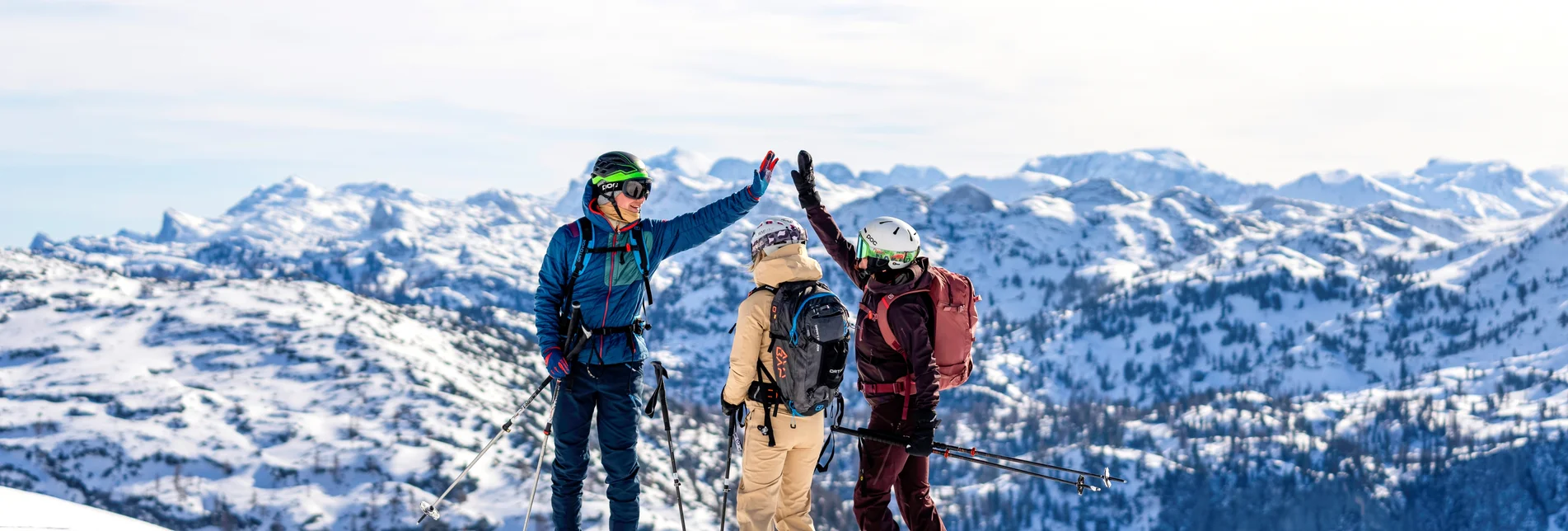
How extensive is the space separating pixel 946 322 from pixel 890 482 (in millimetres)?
2351

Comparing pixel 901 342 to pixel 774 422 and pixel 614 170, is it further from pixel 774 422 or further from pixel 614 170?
pixel 614 170

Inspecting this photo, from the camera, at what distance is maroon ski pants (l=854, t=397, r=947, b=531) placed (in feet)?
47.4

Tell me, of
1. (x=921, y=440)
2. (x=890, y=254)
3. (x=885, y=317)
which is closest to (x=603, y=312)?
(x=885, y=317)

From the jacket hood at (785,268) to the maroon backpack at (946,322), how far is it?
1408mm

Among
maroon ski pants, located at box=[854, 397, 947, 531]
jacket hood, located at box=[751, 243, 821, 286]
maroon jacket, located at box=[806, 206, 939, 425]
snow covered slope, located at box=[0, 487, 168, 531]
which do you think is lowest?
snow covered slope, located at box=[0, 487, 168, 531]

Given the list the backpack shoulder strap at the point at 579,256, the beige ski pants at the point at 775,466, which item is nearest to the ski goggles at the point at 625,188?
the backpack shoulder strap at the point at 579,256

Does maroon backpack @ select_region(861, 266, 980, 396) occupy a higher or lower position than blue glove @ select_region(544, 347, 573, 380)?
higher

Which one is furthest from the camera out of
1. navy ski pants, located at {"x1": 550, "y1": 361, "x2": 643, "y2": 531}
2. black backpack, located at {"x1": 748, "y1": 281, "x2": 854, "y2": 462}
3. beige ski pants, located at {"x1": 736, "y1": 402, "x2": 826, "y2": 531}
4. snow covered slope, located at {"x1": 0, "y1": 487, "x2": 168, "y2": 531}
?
navy ski pants, located at {"x1": 550, "y1": 361, "x2": 643, "y2": 531}

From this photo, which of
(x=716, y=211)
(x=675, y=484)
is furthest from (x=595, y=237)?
(x=675, y=484)

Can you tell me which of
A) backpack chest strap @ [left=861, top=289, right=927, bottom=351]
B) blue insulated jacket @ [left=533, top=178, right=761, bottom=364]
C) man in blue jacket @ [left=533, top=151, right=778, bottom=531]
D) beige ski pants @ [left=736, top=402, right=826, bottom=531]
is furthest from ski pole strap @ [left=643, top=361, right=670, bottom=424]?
backpack chest strap @ [left=861, top=289, right=927, bottom=351]

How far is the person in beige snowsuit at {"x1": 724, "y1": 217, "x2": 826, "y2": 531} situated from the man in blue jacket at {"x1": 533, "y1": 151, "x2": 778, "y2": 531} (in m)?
1.06

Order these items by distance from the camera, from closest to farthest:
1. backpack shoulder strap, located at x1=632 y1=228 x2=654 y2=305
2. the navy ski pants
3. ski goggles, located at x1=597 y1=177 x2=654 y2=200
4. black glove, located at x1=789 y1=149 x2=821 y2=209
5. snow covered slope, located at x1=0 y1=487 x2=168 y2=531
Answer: snow covered slope, located at x1=0 y1=487 x2=168 y2=531 → ski goggles, located at x1=597 y1=177 x2=654 y2=200 → the navy ski pants → backpack shoulder strap, located at x1=632 y1=228 x2=654 y2=305 → black glove, located at x1=789 y1=149 x2=821 y2=209

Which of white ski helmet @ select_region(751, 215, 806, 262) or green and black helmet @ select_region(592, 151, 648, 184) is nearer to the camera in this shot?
white ski helmet @ select_region(751, 215, 806, 262)

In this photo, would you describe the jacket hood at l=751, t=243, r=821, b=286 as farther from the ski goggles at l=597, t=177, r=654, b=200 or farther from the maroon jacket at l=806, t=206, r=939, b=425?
the ski goggles at l=597, t=177, r=654, b=200
